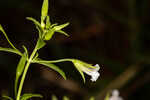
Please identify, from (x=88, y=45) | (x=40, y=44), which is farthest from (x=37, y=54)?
(x=88, y=45)

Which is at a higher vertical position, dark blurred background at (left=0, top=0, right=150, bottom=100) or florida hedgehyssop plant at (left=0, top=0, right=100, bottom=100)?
dark blurred background at (left=0, top=0, right=150, bottom=100)

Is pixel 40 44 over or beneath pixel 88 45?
beneath

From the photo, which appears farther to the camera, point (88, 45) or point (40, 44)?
point (88, 45)

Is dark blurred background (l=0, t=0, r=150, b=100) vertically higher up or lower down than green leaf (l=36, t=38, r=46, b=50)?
higher up

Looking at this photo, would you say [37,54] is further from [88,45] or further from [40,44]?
[88,45]

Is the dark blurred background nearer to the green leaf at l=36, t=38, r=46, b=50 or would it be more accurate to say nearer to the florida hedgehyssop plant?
the florida hedgehyssop plant

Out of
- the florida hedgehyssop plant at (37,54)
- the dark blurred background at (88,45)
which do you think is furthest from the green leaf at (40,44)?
the dark blurred background at (88,45)

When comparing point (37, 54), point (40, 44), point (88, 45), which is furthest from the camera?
point (88, 45)

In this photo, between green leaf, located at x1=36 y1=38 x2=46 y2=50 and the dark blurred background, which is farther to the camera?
the dark blurred background

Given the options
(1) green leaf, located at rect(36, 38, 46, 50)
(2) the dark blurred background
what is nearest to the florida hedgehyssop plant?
(1) green leaf, located at rect(36, 38, 46, 50)

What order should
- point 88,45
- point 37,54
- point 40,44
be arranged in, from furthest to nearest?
point 88,45 → point 37,54 → point 40,44
